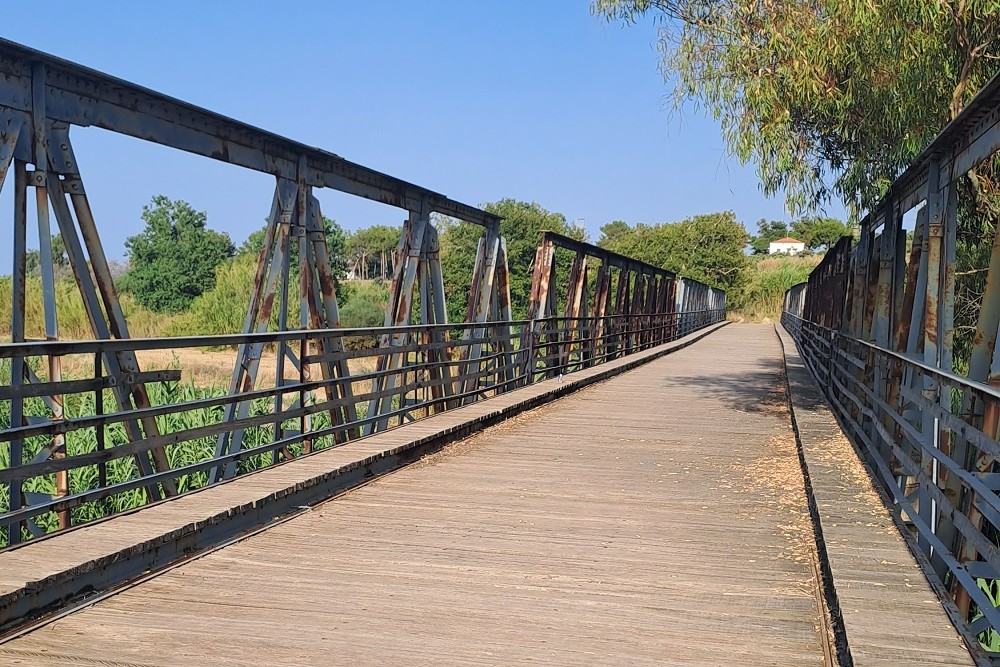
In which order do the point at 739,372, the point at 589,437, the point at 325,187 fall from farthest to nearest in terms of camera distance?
the point at 739,372
the point at 589,437
the point at 325,187

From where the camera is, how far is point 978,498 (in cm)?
479

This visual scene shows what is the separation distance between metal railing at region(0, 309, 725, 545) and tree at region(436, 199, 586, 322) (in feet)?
207

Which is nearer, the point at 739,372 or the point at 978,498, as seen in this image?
the point at 978,498

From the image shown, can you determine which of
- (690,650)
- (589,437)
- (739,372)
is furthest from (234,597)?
(739,372)

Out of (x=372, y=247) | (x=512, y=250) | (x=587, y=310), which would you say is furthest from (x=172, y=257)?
(x=372, y=247)

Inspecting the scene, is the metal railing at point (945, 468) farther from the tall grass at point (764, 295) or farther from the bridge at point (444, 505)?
the tall grass at point (764, 295)

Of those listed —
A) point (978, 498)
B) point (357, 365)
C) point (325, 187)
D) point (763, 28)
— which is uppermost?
point (763, 28)

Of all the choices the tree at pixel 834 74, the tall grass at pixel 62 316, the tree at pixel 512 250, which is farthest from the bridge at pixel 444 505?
the tree at pixel 512 250

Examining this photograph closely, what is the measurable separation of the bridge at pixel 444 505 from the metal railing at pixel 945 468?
30 mm

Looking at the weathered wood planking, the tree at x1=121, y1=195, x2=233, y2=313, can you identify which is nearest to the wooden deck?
the weathered wood planking

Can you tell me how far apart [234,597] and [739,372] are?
17.8m

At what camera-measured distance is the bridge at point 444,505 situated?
4.33m

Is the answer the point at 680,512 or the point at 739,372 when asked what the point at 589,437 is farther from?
the point at 739,372

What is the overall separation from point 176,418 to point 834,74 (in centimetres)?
1044
